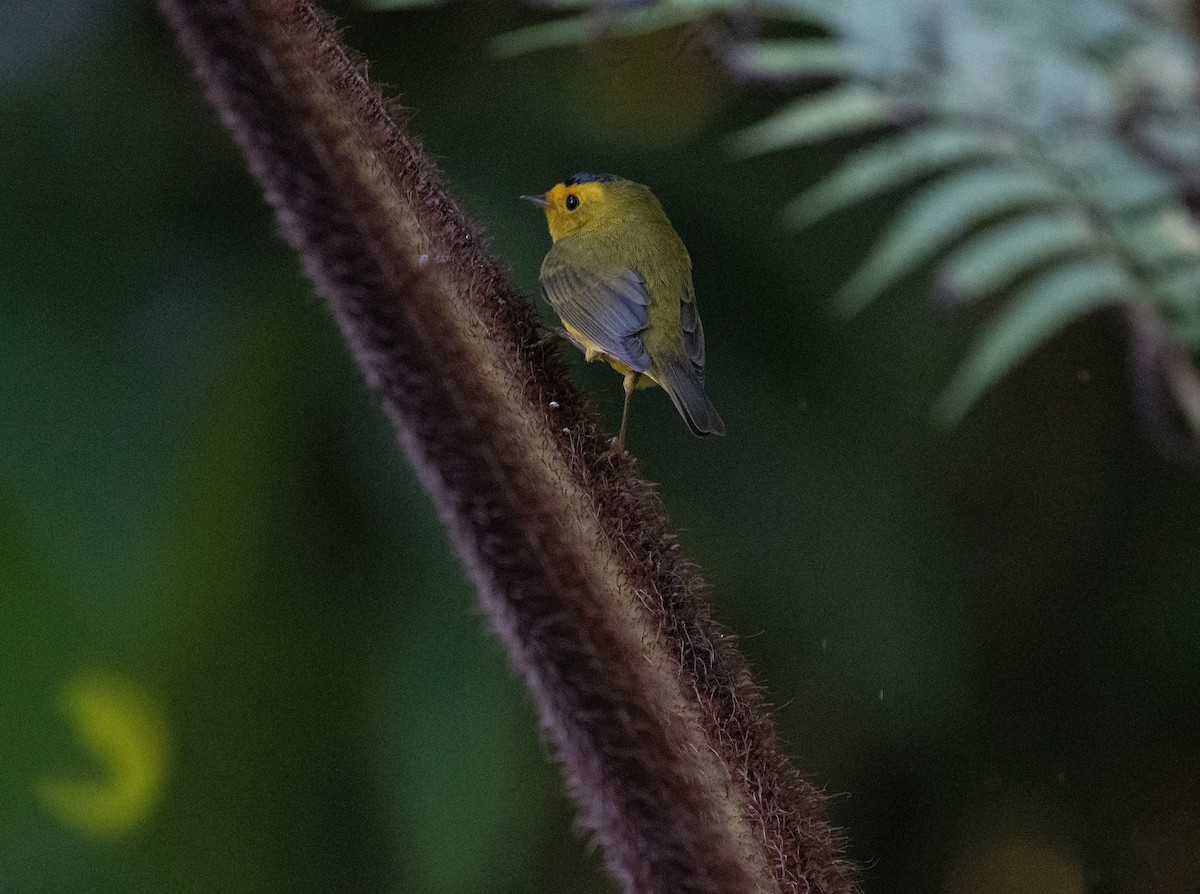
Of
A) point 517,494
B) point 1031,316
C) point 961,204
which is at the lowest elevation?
point 1031,316

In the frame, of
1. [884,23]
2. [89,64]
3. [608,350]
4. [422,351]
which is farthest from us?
[89,64]

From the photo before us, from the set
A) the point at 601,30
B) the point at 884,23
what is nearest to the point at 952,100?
the point at 884,23

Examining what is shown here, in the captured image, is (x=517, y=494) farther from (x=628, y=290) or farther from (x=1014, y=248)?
(x=1014, y=248)

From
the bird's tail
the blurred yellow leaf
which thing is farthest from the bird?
the blurred yellow leaf

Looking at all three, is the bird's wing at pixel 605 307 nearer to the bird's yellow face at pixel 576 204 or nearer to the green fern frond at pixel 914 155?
the bird's yellow face at pixel 576 204

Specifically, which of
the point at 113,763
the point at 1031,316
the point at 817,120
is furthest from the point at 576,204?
the point at 113,763

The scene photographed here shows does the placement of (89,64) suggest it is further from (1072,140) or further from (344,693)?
(1072,140)
